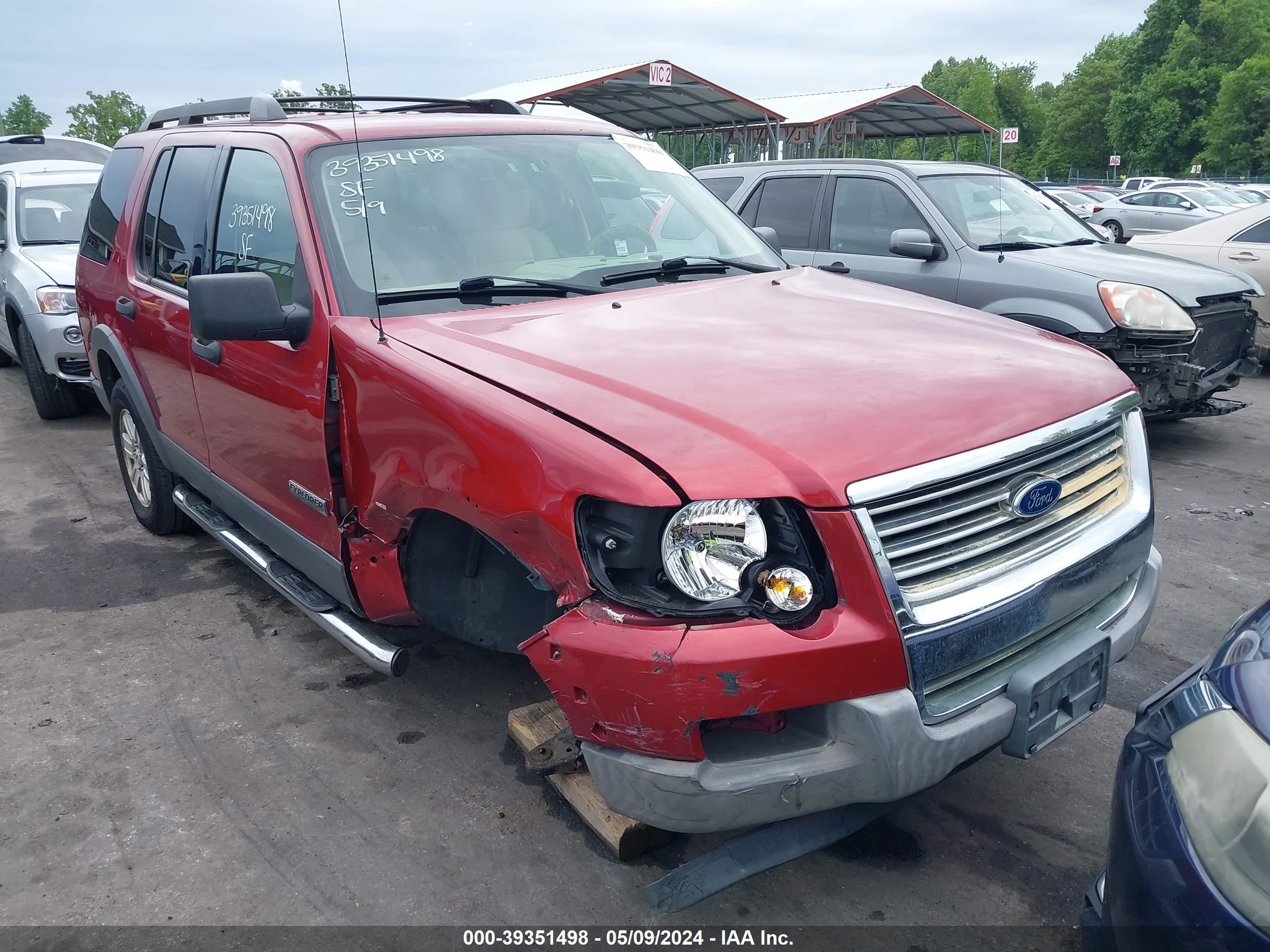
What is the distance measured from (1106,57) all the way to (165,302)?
369 ft

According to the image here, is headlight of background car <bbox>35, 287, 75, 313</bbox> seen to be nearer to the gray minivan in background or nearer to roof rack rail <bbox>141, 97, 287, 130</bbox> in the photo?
roof rack rail <bbox>141, 97, 287, 130</bbox>

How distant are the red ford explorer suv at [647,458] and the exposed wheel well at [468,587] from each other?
10mm

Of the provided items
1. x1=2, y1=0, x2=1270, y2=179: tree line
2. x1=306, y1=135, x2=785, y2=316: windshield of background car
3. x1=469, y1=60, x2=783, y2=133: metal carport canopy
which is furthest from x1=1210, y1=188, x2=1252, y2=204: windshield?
x1=2, y1=0, x2=1270, y2=179: tree line

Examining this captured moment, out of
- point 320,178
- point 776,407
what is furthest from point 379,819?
point 320,178

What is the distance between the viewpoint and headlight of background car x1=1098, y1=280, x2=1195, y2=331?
5.71 metres

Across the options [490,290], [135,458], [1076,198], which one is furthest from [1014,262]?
[1076,198]

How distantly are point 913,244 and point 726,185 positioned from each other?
2.09m

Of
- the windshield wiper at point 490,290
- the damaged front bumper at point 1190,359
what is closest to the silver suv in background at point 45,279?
the windshield wiper at point 490,290

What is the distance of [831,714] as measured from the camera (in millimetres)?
1996

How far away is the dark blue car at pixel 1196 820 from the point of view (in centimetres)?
147

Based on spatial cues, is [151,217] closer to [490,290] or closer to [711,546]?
[490,290]

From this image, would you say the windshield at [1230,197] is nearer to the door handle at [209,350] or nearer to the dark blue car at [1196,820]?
the door handle at [209,350]

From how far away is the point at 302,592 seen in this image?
3320 millimetres

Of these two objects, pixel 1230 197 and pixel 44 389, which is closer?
pixel 44 389
